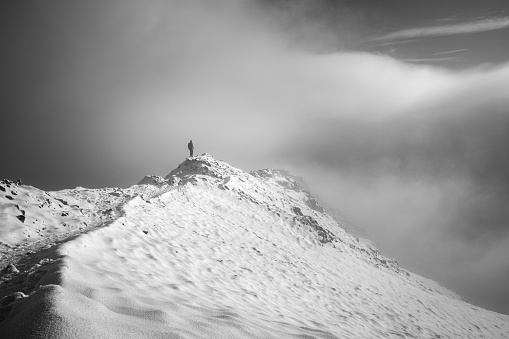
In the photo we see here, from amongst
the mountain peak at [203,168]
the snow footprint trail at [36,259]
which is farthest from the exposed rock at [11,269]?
the mountain peak at [203,168]

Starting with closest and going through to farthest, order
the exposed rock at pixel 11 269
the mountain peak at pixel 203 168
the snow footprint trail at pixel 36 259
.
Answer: the snow footprint trail at pixel 36 259 < the exposed rock at pixel 11 269 < the mountain peak at pixel 203 168

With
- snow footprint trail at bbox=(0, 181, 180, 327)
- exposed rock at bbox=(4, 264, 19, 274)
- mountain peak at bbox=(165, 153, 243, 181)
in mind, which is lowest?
exposed rock at bbox=(4, 264, 19, 274)

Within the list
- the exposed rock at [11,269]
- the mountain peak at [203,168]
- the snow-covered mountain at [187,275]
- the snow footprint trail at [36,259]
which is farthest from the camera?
the mountain peak at [203,168]

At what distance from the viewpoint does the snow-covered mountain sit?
13.0 feet

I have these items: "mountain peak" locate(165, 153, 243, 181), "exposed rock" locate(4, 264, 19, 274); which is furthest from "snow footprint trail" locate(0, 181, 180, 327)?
"mountain peak" locate(165, 153, 243, 181)

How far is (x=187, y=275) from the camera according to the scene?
9.23 m

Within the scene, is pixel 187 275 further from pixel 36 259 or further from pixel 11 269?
pixel 11 269

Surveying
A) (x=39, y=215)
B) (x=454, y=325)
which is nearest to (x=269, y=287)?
(x=39, y=215)

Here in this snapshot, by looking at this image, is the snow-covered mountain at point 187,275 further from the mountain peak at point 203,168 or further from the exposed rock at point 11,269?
the mountain peak at point 203,168

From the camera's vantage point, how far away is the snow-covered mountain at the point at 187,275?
13.0 feet

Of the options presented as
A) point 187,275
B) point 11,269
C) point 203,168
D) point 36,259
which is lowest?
point 11,269

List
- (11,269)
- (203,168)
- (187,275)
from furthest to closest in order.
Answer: (203,168) → (187,275) → (11,269)

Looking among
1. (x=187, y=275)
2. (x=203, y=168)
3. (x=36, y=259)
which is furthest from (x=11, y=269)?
(x=203, y=168)

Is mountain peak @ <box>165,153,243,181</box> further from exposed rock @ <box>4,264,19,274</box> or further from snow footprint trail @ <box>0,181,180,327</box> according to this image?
exposed rock @ <box>4,264,19,274</box>
